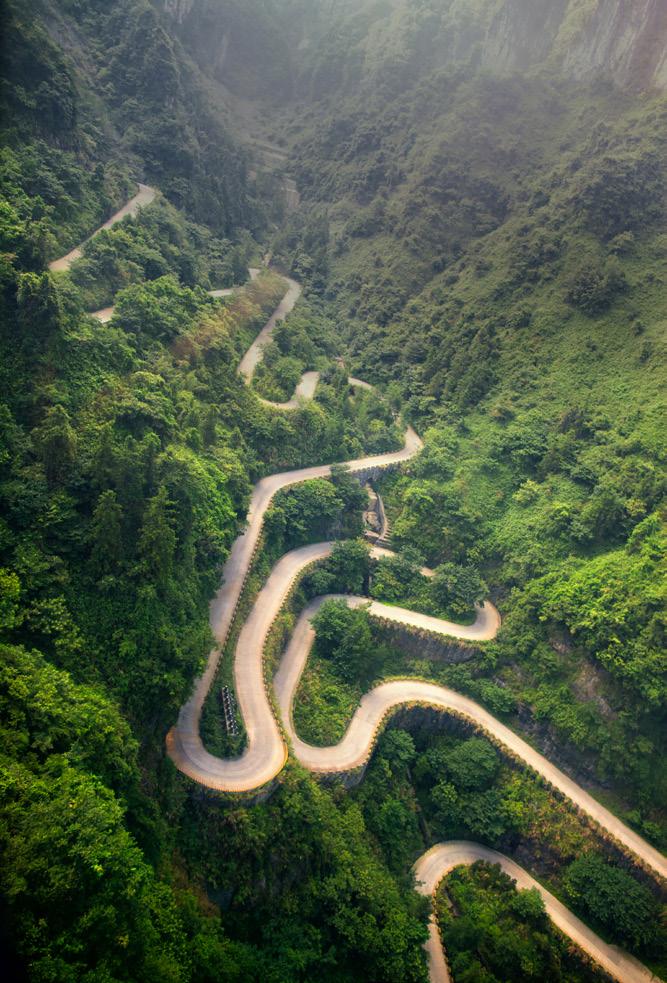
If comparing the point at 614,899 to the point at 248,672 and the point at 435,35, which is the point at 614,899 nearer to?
the point at 248,672

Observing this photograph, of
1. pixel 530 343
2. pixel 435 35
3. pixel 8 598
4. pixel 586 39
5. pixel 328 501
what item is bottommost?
pixel 328 501

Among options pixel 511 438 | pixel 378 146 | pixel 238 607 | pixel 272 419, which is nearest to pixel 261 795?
pixel 238 607

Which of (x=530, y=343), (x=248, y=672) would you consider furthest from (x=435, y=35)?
(x=248, y=672)

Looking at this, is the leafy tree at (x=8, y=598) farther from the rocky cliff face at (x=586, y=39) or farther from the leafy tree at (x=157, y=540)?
the rocky cliff face at (x=586, y=39)

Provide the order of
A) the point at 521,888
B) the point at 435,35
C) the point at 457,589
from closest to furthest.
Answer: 1. the point at 521,888
2. the point at 457,589
3. the point at 435,35

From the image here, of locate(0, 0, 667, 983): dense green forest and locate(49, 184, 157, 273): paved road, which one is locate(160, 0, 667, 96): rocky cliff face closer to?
locate(0, 0, 667, 983): dense green forest

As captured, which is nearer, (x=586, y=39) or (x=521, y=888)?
(x=521, y=888)

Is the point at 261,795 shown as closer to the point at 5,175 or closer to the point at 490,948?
the point at 490,948

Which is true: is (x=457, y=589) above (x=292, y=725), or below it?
above
